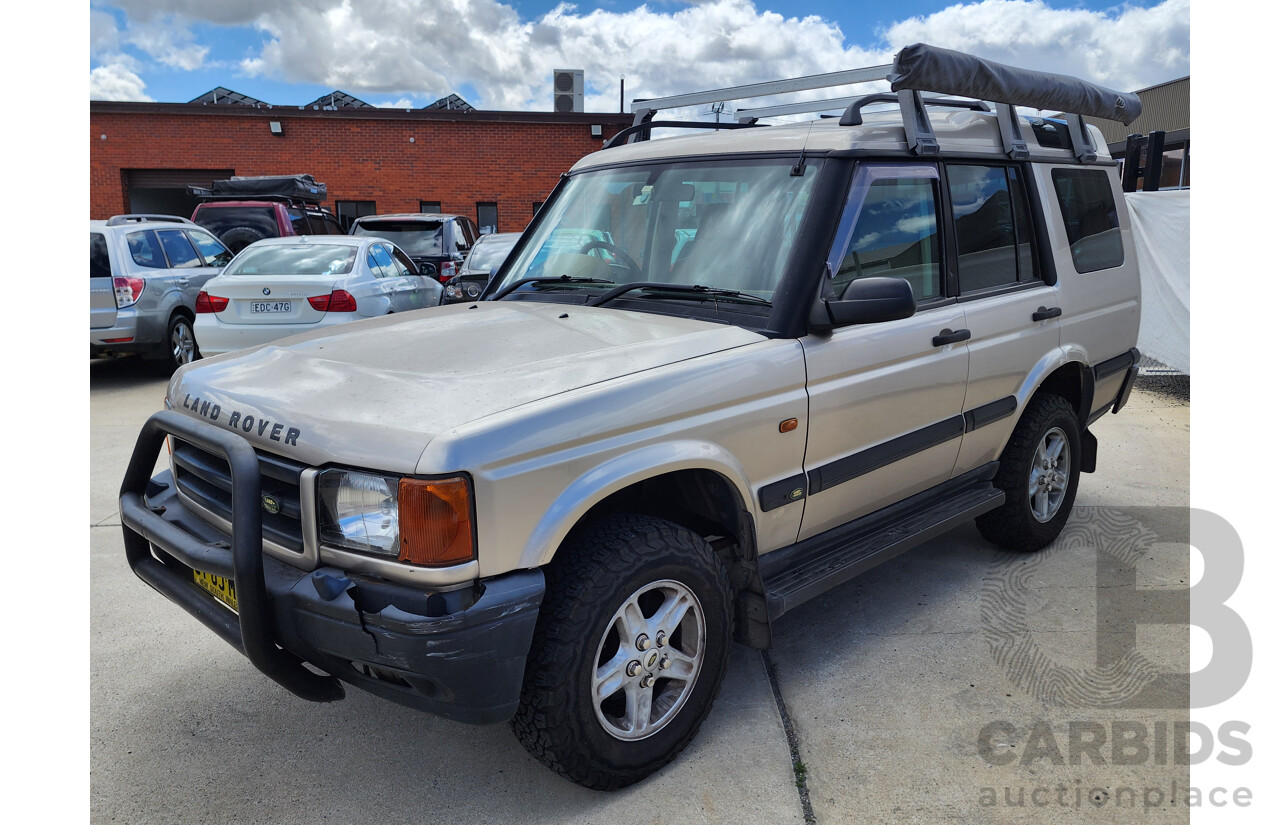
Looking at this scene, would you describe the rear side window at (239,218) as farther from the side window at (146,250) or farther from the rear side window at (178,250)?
the side window at (146,250)

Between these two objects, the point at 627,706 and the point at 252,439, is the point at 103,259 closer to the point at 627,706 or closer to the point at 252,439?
the point at 252,439

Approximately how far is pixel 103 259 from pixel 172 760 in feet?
26.6

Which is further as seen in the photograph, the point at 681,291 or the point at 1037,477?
the point at 1037,477

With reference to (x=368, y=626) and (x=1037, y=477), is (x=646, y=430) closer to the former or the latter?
(x=368, y=626)

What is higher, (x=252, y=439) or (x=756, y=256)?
(x=756, y=256)

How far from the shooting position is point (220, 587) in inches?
108

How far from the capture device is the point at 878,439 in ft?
11.7

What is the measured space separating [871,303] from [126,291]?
8999mm

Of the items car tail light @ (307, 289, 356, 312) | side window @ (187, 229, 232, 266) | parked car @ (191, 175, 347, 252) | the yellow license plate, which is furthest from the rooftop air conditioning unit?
the yellow license plate

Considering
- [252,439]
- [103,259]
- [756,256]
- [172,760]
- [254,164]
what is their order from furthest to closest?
[254,164], [103,259], [756,256], [172,760], [252,439]

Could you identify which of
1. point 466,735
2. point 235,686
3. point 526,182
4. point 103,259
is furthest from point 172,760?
point 526,182

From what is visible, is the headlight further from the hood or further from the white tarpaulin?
the white tarpaulin

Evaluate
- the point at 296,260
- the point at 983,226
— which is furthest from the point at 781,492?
the point at 296,260

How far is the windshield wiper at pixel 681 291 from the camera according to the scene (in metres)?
3.30
